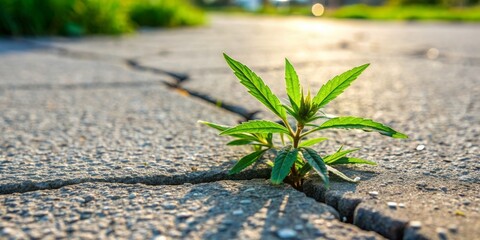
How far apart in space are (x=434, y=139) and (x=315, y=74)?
3.89ft

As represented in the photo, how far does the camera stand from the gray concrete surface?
2.62 ft

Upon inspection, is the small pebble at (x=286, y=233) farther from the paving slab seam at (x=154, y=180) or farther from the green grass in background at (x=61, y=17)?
the green grass in background at (x=61, y=17)

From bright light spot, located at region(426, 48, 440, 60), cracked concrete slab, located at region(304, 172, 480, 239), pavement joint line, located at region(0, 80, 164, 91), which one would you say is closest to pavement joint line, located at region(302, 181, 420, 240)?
cracked concrete slab, located at region(304, 172, 480, 239)

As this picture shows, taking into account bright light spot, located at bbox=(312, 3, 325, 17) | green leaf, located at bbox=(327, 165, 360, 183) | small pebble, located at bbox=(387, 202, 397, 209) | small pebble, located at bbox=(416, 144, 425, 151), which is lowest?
small pebble, located at bbox=(387, 202, 397, 209)

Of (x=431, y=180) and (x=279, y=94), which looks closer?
(x=431, y=180)

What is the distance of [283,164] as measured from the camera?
2.92ft

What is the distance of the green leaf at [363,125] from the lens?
90cm

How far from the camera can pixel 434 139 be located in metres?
1.26

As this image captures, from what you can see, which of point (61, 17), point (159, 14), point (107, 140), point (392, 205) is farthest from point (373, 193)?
point (159, 14)

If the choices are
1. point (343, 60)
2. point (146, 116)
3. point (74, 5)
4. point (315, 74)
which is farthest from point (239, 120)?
point (74, 5)

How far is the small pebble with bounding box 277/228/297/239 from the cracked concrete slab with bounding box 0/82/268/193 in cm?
26

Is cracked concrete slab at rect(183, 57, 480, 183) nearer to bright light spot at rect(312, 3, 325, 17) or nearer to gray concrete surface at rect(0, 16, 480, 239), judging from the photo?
gray concrete surface at rect(0, 16, 480, 239)

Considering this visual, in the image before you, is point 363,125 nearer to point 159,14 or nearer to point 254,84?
point 254,84

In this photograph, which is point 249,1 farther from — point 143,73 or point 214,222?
point 214,222
